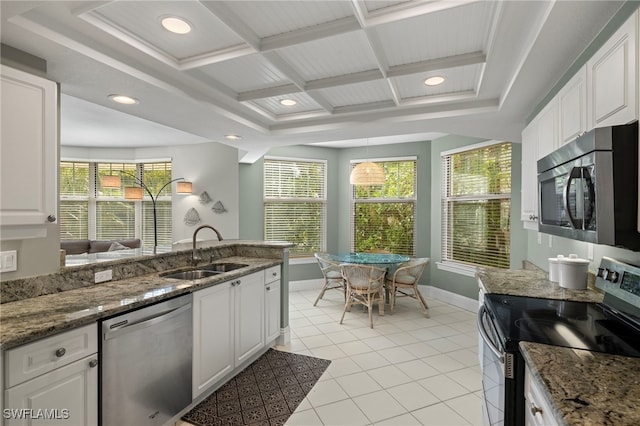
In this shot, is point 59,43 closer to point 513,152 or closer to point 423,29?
point 423,29

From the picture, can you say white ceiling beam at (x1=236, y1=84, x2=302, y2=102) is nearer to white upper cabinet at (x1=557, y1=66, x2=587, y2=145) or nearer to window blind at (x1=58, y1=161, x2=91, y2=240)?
white upper cabinet at (x1=557, y1=66, x2=587, y2=145)

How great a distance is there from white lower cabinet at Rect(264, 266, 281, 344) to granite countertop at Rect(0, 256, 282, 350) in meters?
0.72

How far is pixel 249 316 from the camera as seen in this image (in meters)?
2.93

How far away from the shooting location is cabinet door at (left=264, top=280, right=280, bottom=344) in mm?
3217

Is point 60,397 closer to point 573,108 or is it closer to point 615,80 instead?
point 615,80

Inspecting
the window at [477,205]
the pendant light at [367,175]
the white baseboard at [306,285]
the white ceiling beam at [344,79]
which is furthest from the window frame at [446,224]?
the white ceiling beam at [344,79]

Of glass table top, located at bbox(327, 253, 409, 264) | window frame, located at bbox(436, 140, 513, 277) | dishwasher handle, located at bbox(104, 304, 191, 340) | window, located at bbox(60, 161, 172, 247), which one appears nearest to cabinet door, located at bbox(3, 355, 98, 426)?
dishwasher handle, located at bbox(104, 304, 191, 340)

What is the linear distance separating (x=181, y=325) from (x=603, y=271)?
249 centimetres

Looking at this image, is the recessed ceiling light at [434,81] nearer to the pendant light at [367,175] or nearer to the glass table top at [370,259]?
the pendant light at [367,175]

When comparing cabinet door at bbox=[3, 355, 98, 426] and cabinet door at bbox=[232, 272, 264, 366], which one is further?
cabinet door at bbox=[232, 272, 264, 366]

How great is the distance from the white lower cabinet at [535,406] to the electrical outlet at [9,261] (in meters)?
2.52

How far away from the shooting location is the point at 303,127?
3672mm

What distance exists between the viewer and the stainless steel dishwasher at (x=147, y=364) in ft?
5.61

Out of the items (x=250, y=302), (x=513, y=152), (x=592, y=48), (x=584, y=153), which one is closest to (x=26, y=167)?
(x=250, y=302)
